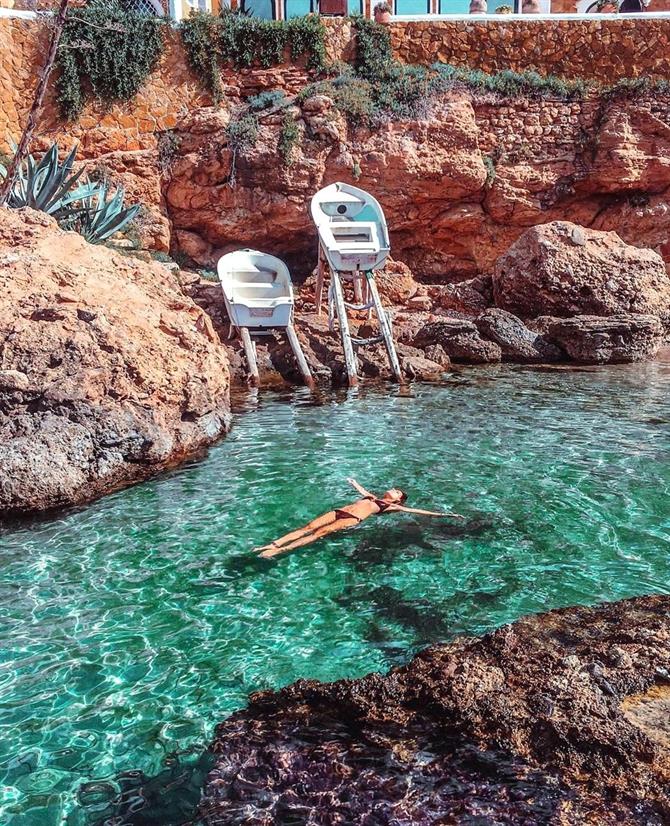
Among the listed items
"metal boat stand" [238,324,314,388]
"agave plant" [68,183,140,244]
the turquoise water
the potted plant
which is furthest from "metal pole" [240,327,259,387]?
the potted plant

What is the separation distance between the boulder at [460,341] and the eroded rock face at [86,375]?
16.5 feet

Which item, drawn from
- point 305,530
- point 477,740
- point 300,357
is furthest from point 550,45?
point 477,740

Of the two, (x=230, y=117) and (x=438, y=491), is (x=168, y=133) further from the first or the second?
(x=438, y=491)

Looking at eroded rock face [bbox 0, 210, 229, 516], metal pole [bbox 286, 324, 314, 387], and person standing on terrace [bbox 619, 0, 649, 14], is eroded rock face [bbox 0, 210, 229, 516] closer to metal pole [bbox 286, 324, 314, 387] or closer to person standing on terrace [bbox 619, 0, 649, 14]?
metal pole [bbox 286, 324, 314, 387]

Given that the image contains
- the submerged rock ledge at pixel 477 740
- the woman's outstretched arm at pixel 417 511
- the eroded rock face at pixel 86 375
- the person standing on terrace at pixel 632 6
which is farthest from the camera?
the person standing on terrace at pixel 632 6

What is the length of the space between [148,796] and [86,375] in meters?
3.42

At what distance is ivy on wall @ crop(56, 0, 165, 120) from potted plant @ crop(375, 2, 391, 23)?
4883mm

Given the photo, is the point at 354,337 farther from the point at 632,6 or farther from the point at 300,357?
the point at 632,6

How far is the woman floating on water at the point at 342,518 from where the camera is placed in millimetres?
3797

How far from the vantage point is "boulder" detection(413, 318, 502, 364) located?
10.5m

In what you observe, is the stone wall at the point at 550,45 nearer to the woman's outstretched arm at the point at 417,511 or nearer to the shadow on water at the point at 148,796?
the woman's outstretched arm at the point at 417,511

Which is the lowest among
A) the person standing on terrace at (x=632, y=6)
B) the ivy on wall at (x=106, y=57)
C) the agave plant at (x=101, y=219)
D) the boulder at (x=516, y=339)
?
the boulder at (x=516, y=339)

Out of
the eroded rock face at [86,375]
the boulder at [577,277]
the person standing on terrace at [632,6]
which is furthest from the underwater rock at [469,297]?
the person standing on terrace at [632,6]

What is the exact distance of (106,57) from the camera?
14.1 meters
